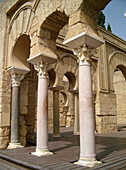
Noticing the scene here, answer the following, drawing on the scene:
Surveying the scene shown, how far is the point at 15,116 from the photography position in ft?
19.9

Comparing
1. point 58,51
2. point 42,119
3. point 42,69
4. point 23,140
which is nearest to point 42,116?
point 42,119

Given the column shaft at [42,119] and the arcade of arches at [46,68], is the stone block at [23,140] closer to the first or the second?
the arcade of arches at [46,68]

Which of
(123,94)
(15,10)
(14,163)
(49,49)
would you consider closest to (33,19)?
(49,49)

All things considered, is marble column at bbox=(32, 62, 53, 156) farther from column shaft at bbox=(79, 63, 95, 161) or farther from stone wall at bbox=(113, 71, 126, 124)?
stone wall at bbox=(113, 71, 126, 124)

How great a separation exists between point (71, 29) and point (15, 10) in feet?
11.0

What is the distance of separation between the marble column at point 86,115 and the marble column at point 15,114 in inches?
122

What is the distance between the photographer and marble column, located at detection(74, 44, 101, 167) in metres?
3.40

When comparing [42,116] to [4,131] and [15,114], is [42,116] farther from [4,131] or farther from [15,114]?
[4,131]

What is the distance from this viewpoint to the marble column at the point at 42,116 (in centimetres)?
459

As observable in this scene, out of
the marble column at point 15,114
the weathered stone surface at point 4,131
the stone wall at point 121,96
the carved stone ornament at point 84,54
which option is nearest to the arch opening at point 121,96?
the stone wall at point 121,96

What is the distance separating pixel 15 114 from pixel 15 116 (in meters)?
0.07

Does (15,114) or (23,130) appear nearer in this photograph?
(15,114)

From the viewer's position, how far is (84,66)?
377cm

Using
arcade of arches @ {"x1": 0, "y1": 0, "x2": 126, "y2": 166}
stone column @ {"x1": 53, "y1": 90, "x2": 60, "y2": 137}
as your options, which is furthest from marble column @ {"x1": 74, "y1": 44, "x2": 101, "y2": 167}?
stone column @ {"x1": 53, "y1": 90, "x2": 60, "y2": 137}
